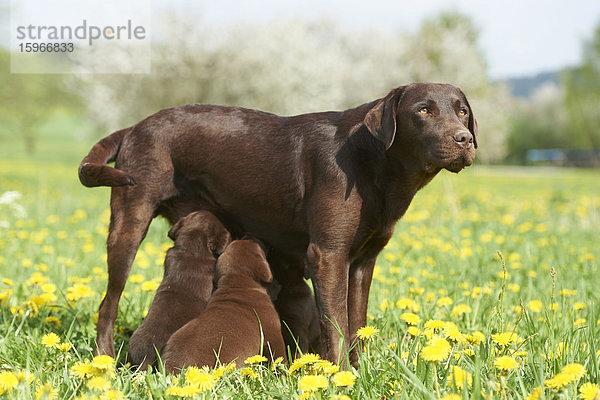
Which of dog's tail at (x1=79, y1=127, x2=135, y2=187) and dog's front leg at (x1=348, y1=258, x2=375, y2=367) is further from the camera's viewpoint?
dog's front leg at (x1=348, y1=258, x2=375, y2=367)

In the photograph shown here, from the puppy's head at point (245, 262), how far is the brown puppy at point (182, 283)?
5.2 inches

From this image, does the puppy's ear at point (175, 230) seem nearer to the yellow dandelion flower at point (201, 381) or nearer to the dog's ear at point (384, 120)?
the dog's ear at point (384, 120)

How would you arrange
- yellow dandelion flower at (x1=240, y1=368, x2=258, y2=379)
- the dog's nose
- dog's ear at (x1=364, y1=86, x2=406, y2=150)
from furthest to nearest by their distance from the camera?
1. dog's ear at (x1=364, y1=86, x2=406, y2=150)
2. the dog's nose
3. yellow dandelion flower at (x1=240, y1=368, x2=258, y2=379)

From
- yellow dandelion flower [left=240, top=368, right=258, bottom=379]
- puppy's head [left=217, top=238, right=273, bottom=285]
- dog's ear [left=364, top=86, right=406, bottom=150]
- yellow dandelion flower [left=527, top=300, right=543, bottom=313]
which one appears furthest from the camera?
yellow dandelion flower [left=527, top=300, right=543, bottom=313]

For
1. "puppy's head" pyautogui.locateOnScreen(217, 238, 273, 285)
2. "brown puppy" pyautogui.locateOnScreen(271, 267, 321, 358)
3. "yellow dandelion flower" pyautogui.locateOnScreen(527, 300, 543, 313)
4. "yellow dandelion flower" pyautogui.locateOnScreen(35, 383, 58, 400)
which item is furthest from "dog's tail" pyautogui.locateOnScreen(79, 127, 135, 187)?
"yellow dandelion flower" pyautogui.locateOnScreen(527, 300, 543, 313)

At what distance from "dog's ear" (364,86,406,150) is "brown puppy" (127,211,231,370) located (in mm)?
1235

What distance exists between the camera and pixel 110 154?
3570 millimetres

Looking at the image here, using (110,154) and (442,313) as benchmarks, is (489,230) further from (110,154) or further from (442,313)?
(110,154)

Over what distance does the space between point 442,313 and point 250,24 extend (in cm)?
3035

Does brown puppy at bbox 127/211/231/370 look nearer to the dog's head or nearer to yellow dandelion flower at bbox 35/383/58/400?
yellow dandelion flower at bbox 35/383/58/400

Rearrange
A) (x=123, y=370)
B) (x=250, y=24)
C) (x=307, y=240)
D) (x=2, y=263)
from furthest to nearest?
(x=250, y=24)
(x=2, y=263)
(x=307, y=240)
(x=123, y=370)

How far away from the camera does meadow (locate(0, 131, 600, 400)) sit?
7.01 ft

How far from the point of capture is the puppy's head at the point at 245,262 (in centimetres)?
331

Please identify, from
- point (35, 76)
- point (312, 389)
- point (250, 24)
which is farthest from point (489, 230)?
point (35, 76)
